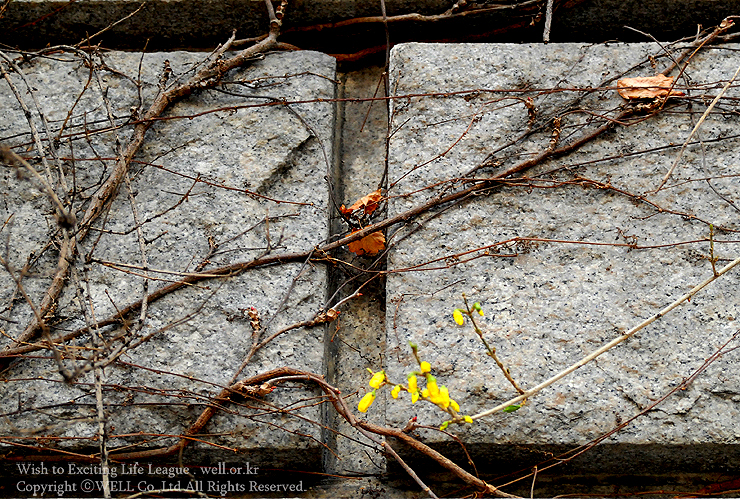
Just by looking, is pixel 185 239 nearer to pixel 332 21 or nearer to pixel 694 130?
pixel 332 21

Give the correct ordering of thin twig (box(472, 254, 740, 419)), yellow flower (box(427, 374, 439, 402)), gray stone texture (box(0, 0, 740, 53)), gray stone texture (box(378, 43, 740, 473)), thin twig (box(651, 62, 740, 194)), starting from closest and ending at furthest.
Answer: yellow flower (box(427, 374, 439, 402))
thin twig (box(472, 254, 740, 419))
gray stone texture (box(378, 43, 740, 473))
thin twig (box(651, 62, 740, 194))
gray stone texture (box(0, 0, 740, 53))

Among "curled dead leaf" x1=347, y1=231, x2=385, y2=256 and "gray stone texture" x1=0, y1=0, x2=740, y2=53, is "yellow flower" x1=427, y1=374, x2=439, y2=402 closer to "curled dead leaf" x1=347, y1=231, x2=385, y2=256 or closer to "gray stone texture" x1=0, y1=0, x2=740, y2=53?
"curled dead leaf" x1=347, y1=231, x2=385, y2=256

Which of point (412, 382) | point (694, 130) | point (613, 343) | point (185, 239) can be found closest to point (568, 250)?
point (613, 343)

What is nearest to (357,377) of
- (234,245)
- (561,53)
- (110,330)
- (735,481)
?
(234,245)

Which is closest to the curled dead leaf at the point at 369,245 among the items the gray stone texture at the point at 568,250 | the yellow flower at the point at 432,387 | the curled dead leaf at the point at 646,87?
the gray stone texture at the point at 568,250

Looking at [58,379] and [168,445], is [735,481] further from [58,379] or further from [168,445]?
[58,379]

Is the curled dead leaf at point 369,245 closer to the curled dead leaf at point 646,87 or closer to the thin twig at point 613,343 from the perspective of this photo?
the thin twig at point 613,343

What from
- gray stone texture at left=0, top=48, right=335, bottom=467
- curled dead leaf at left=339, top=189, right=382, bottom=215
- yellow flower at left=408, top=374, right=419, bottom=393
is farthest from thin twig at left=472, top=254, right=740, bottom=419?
curled dead leaf at left=339, top=189, right=382, bottom=215
